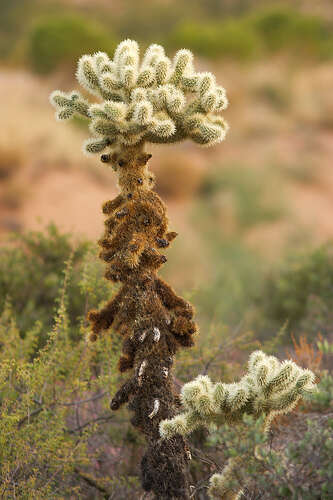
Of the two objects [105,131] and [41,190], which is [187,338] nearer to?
[105,131]

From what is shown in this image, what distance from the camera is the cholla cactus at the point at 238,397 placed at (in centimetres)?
262

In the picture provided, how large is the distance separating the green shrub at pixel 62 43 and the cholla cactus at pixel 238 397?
78.1 ft

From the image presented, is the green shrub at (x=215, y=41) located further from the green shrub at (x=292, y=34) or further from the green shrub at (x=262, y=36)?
the green shrub at (x=292, y=34)

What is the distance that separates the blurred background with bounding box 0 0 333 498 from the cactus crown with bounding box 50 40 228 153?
0.32 m

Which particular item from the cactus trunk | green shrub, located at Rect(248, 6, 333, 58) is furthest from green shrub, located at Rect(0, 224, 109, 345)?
green shrub, located at Rect(248, 6, 333, 58)

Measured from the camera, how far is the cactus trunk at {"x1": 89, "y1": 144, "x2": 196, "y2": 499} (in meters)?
2.81

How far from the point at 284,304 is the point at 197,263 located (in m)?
4.62

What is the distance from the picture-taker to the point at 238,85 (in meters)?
25.4

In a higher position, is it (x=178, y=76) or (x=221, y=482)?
(x=178, y=76)

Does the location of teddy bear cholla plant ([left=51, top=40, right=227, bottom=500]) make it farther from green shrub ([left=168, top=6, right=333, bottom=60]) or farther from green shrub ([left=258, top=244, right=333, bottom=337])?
green shrub ([left=168, top=6, right=333, bottom=60])

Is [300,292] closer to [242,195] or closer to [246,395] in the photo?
[246,395]

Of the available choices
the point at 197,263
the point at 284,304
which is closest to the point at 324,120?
the point at 197,263

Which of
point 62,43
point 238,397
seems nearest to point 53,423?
point 238,397

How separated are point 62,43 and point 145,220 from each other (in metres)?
24.4
